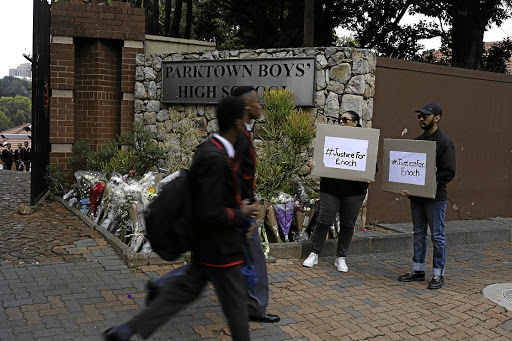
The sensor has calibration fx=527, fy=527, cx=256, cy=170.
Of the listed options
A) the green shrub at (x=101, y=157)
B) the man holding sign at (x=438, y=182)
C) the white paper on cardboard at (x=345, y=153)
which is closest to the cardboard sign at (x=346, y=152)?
the white paper on cardboard at (x=345, y=153)

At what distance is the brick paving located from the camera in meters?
4.20

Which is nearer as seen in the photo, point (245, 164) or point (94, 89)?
point (245, 164)

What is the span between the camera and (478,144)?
930 centimetres

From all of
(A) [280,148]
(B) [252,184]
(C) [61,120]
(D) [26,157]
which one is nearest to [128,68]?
(C) [61,120]

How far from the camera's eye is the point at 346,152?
608 cm

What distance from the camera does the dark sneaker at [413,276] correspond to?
5.86m

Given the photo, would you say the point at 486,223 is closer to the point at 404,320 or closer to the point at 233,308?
the point at 404,320

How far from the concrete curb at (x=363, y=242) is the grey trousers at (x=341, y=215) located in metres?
0.44

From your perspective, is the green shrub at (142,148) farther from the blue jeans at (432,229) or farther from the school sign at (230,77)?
the blue jeans at (432,229)

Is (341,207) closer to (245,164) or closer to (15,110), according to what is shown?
(245,164)

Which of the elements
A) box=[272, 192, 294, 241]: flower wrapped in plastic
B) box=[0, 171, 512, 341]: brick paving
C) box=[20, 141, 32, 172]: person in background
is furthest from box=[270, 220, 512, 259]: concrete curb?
box=[20, 141, 32, 172]: person in background

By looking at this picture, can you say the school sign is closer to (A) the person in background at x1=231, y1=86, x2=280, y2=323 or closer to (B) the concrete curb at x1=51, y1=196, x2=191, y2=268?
(B) the concrete curb at x1=51, y1=196, x2=191, y2=268

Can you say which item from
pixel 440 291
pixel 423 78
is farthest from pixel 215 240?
pixel 423 78

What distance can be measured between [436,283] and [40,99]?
22.3 ft
